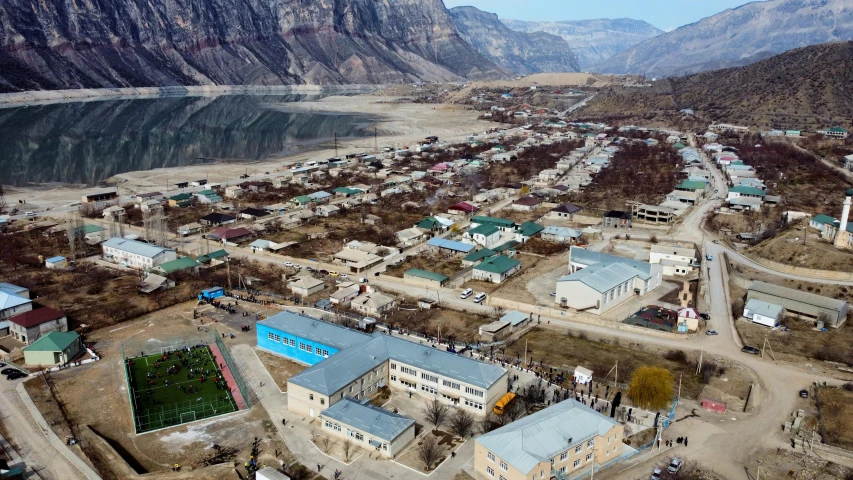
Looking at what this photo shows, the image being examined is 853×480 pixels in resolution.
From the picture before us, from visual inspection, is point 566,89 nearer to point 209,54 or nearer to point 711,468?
point 209,54

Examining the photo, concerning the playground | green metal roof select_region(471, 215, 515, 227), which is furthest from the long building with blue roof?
green metal roof select_region(471, 215, 515, 227)

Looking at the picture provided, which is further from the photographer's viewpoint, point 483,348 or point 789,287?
point 789,287

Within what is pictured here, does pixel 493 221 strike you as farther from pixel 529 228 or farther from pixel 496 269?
pixel 496 269

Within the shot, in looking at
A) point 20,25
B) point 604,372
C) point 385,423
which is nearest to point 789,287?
point 604,372

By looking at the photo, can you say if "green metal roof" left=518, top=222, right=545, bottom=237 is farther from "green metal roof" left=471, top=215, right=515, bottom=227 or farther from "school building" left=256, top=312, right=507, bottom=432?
"school building" left=256, top=312, right=507, bottom=432

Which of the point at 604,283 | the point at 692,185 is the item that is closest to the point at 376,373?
the point at 604,283

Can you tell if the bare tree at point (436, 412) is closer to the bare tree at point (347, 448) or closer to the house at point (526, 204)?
the bare tree at point (347, 448)
